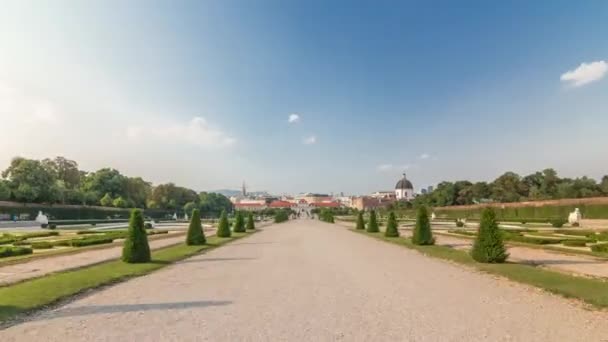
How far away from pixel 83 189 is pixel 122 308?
77.3 metres

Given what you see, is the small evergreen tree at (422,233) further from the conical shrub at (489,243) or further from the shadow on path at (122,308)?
the shadow on path at (122,308)

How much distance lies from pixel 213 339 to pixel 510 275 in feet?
28.3

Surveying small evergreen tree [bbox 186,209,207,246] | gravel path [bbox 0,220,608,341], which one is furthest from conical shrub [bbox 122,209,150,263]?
small evergreen tree [bbox 186,209,207,246]

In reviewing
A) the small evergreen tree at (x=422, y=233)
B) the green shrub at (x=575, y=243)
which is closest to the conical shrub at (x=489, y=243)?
the small evergreen tree at (x=422, y=233)

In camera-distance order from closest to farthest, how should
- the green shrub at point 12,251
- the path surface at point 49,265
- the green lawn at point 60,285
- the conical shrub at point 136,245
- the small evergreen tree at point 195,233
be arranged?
the green lawn at point 60,285, the path surface at point 49,265, the conical shrub at point 136,245, the green shrub at point 12,251, the small evergreen tree at point 195,233

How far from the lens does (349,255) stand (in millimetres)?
16125

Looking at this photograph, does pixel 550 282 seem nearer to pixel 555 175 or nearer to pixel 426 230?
pixel 426 230

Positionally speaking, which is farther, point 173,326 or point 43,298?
point 43,298

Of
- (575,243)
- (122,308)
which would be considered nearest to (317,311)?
(122,308)

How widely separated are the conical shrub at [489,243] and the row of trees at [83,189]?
6023 centimetres

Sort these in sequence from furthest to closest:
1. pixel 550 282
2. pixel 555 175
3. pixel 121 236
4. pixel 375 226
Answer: pixel 555 175
pixel 375 226
pixel 121 236
pixel 550 282

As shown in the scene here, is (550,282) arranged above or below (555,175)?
below

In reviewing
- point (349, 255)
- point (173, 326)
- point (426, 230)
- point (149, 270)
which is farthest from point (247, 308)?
point (426, 230)

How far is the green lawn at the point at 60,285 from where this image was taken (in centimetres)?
769
